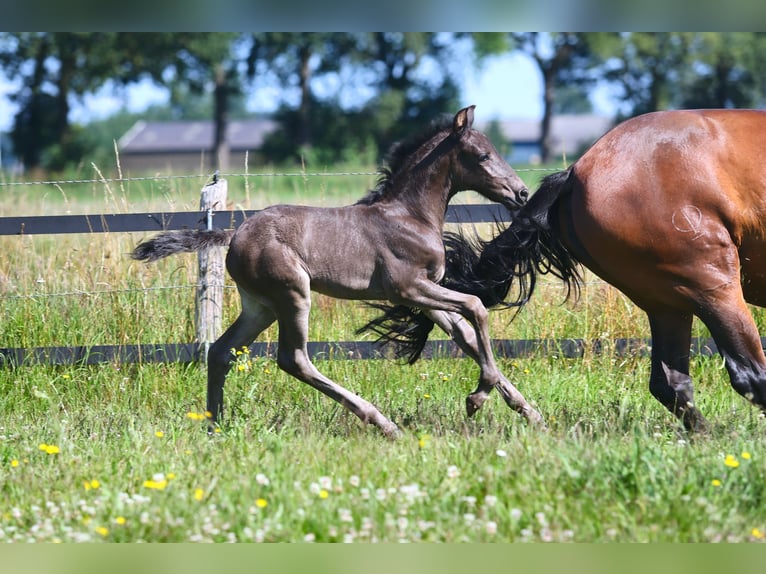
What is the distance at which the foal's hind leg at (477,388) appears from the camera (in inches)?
202

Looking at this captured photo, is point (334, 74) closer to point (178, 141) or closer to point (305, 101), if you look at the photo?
point (305, 101)

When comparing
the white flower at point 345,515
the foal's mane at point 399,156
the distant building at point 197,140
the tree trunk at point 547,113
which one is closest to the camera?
the white flower at point 345,515

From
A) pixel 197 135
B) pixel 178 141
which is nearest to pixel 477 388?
pixel 178 141

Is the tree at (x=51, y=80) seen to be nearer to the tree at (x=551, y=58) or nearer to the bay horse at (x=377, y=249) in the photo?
the tree at (x=551, y=58)

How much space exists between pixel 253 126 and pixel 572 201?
7721 centimetres

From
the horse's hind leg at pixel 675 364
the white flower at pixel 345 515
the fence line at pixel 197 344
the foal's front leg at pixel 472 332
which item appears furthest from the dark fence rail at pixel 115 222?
the white flower at pixel 345 515

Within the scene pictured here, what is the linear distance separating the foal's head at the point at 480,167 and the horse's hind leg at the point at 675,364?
1038mm

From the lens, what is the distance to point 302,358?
17.4 feet

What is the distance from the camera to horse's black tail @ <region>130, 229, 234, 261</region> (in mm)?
5277

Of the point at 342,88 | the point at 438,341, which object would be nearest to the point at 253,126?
the point at 342,88

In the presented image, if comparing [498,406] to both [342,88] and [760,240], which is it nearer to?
[760,240]

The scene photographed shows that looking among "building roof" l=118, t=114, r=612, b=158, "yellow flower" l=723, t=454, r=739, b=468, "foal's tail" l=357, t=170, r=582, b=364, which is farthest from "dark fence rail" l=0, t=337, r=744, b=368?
"building roof" l=118, t=114, r=612, b=158
